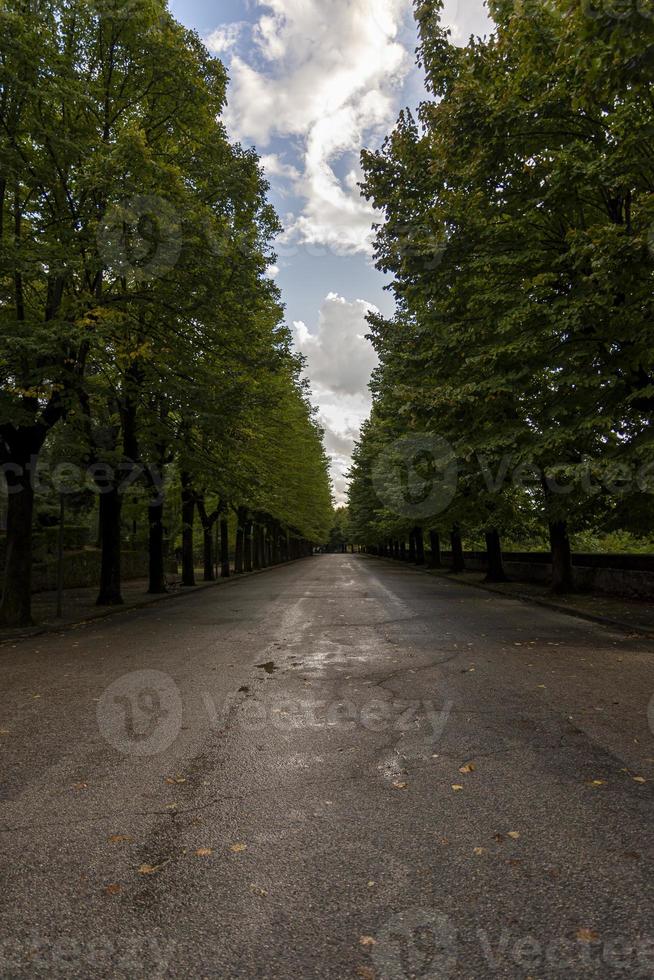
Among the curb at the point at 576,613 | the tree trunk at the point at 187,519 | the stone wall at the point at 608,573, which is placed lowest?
the curb at the point at 576,613

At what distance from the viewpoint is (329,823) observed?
3.66 m

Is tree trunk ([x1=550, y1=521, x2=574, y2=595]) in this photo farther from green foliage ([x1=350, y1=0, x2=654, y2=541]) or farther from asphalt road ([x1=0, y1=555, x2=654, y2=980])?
asphalt road ([x1=0, y1=555, x2=654, y2=980])

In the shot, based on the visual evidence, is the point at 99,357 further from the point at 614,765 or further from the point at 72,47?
the point at 614,765

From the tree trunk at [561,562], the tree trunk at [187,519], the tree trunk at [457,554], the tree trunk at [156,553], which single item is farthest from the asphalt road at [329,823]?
the tree trunk at [457,554]

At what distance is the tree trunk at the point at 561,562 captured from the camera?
17766mm

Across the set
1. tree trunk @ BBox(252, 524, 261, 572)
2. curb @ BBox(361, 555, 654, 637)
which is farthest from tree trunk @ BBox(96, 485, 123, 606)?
tree trunk @ BBox(252, 524, 261, 572)

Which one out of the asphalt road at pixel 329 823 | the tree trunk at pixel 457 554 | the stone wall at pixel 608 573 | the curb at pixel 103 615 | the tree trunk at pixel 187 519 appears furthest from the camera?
the tree trunk at pixel 457 554

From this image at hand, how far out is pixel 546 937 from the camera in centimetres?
262

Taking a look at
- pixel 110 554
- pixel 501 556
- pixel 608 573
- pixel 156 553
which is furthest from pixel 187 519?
pixel 608 573

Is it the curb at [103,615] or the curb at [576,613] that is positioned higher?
the curb at [103,615]

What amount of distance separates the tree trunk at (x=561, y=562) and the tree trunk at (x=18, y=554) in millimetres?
13632

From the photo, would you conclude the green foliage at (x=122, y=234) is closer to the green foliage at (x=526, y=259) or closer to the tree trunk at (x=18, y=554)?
the tree trunk at (x=18, y=554)

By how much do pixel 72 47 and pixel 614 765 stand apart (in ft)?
53.5

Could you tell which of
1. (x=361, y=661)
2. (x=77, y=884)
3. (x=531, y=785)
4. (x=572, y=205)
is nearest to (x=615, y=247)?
(x=572, y=205)
